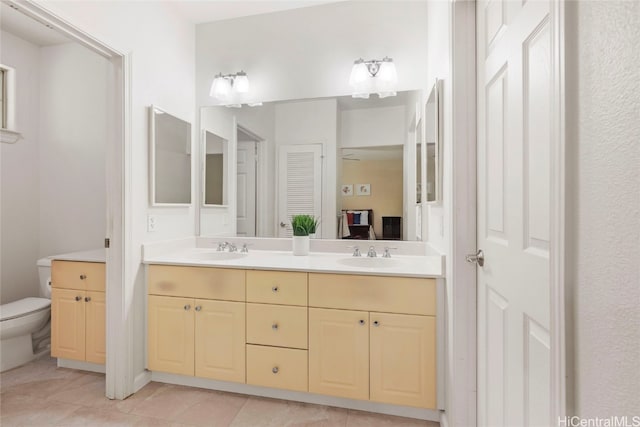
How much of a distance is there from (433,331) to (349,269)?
53cm

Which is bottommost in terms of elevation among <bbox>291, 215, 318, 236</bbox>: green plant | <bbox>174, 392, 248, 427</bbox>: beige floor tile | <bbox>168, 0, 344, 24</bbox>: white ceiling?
<bbox>174, 392, 248, 427</bbox>: beige floor tile

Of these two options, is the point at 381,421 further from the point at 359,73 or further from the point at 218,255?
the point at 359,73

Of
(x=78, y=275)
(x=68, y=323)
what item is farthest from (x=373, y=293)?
(x=68, y=323)

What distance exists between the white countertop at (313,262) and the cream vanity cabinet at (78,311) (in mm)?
434

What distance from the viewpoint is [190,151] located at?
251cm

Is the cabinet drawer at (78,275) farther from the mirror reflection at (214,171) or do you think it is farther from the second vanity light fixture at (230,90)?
the second vanity light fixture at (230,90)

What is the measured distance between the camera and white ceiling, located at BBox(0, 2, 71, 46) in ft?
7.63

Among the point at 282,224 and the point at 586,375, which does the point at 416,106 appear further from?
the point at 586,375

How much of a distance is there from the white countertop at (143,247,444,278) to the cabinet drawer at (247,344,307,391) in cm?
48

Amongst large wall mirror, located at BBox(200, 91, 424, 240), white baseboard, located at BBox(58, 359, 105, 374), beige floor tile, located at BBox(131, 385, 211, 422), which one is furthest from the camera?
large wall mirror, located at BBox(200, 91, 424, 240)

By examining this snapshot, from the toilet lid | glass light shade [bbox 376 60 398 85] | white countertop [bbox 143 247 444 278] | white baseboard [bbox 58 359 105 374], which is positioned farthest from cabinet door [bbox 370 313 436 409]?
the toilet lid

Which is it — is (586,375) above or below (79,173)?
below

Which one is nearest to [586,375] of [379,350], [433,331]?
[433,331]

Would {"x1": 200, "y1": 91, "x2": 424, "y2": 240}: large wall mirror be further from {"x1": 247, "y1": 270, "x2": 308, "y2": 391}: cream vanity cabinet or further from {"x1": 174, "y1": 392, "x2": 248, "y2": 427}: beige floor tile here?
{"x1": 174, "y1": 392, "x2": 248, "y2": 427}: beige floor tile
